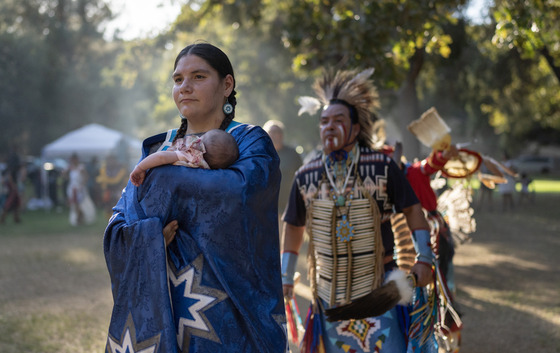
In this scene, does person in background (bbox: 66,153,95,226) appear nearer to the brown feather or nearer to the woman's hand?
the brown feather

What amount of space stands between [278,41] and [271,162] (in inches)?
698

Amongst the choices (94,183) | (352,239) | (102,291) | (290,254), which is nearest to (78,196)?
(94,183)

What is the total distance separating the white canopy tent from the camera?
→ 22.9m

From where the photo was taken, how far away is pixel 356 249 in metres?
3.72

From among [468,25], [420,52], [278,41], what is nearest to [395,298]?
[420,52]

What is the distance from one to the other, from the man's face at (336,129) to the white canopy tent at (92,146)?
19.3 metres

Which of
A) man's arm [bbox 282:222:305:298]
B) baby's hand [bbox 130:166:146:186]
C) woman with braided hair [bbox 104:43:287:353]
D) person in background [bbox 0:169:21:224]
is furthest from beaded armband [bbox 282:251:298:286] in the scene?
person in background [bbox 0:169:21:224]

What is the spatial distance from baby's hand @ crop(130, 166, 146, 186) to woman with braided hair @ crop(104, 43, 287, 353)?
0.02 m

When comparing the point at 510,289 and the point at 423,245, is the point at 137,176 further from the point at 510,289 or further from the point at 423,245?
the point at 510,289

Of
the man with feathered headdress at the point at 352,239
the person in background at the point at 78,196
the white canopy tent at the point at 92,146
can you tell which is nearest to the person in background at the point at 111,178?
the person in background at the point at 78,196

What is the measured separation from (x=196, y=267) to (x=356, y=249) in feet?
5.39

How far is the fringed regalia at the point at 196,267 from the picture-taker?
2223 millimetres

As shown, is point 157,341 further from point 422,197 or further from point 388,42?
point 388,42

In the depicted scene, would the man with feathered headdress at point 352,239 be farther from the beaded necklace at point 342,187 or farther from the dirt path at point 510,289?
the dirt path at point 510,289
